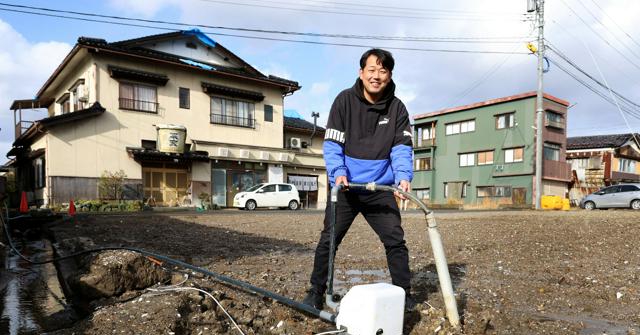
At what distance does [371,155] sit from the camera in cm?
304

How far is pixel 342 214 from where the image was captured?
3.01m

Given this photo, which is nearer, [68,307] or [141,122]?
[68,307]

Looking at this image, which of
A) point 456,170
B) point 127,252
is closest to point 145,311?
point 127,252

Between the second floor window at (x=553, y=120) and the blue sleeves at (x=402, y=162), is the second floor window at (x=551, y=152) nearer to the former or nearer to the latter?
the second floor window at (x=553, y=120)

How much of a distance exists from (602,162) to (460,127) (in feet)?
44.4

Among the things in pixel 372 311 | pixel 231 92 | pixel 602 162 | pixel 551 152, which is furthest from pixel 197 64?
pixel 602 162

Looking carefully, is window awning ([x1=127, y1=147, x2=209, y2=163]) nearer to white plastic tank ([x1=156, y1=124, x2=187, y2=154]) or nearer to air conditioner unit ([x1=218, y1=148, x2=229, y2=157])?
white plastic tank ([x1=156, y1=124, x2=187, y2=154])

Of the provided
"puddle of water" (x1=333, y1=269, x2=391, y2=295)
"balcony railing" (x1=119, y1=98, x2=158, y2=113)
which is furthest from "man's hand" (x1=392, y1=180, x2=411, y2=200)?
"balcony railing" (x1=119, y1=98, x2=158, y2=113)

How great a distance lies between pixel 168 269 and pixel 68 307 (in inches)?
32.4

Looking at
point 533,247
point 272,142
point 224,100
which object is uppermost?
point 224,100

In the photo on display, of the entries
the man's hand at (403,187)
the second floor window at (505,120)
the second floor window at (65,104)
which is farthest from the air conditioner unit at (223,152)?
the second floor window at (505,120)

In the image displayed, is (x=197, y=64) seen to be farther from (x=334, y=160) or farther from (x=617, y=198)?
(x=617, y=198)

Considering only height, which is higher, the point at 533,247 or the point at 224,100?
the point at 224,100

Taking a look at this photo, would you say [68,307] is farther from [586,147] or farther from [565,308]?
[586,147]
